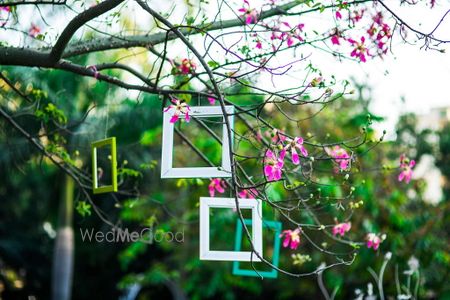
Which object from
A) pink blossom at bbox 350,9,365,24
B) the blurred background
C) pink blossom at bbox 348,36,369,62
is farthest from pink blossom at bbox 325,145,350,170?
the blurred background

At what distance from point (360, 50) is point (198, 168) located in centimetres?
94

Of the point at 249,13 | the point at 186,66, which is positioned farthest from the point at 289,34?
the point at 186,66

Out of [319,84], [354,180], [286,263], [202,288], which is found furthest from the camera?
[202,288]

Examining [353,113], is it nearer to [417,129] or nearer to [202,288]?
[417,129]

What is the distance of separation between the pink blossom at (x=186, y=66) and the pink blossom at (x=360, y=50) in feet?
2.26

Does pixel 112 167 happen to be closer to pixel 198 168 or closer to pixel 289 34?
pixel 198 168

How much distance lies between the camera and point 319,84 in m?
2.36

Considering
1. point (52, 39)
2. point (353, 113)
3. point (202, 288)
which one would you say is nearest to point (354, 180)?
point (353, 113)

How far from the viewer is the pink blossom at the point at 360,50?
9.48ft

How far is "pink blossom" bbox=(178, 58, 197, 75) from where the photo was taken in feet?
10.1

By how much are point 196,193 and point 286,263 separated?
1.35 m

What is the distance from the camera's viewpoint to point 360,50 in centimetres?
289

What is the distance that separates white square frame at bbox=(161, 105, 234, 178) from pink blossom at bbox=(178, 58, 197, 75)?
2.03 ft

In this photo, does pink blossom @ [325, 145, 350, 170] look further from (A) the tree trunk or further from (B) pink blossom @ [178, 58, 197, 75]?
(A) the tree trunk
